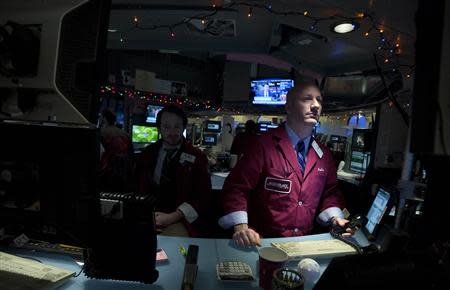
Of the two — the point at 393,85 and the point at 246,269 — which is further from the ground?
the point at 393,85

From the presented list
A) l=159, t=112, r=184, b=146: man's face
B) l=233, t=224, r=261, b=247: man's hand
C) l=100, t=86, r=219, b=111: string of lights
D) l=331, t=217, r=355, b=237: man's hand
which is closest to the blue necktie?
l=331, t=217, r=355, b=237: man's hand

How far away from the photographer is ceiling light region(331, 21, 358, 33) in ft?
8.39

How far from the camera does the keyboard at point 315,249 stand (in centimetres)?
125

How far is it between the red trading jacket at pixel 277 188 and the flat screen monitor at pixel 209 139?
3238mm

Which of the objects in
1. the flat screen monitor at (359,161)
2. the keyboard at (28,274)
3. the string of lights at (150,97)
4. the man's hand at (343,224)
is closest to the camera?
the keyboard at (28,274)

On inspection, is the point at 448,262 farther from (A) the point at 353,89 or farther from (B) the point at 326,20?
(A) the point at 353,89

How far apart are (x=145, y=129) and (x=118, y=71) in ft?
7.92

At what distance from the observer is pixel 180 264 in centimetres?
115

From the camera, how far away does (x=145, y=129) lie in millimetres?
5723

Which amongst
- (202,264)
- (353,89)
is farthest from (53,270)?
(353,89)

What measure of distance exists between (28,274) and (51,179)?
Result: 406mm

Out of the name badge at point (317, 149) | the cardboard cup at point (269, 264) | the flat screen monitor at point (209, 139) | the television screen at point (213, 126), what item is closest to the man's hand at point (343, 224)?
the name badge at point (317, 149)

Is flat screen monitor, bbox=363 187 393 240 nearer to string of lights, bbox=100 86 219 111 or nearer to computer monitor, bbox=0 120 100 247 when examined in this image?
computer monitor, bbox=0 120 100 247

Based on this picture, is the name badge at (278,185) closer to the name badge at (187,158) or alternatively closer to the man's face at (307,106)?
the man's face at (307,106)
